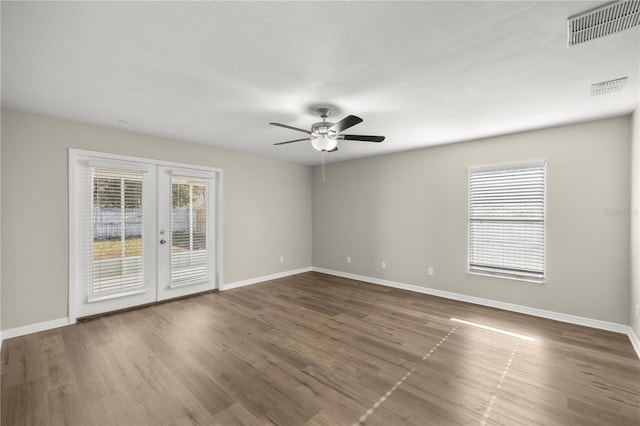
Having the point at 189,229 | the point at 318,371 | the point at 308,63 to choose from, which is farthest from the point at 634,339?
the point at 189,229

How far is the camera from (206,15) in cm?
163

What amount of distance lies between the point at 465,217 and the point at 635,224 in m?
1.81

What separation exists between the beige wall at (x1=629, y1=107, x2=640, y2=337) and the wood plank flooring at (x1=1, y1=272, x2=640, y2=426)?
0.36 metres

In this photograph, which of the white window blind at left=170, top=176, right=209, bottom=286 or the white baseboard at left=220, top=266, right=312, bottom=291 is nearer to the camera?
the white window blind at left=170, top=176, right=209, bottom=286

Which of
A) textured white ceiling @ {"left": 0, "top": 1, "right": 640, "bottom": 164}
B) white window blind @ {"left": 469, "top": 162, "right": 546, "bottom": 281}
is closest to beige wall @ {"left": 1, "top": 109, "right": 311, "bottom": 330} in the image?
textured white ceiling @ {"left": 0, "top": 1, "right": 640, "bottom": 164}

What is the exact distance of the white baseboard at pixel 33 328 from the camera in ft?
10.0

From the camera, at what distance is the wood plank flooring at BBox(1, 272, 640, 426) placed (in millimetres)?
1913

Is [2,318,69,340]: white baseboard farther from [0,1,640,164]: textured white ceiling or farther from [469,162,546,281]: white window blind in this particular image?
[469,162,546,281]: white window blind

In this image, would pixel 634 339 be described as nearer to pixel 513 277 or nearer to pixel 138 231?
pixel 513 277

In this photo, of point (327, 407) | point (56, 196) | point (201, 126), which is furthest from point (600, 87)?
point (56, 196)

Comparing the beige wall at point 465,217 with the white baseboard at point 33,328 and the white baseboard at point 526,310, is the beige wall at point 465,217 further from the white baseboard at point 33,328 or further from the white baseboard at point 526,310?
the white baseboard at point 33,328

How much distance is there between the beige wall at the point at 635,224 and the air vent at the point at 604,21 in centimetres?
188

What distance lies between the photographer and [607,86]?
2.48 metres

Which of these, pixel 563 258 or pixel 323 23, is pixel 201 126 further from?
pixel 563 258
